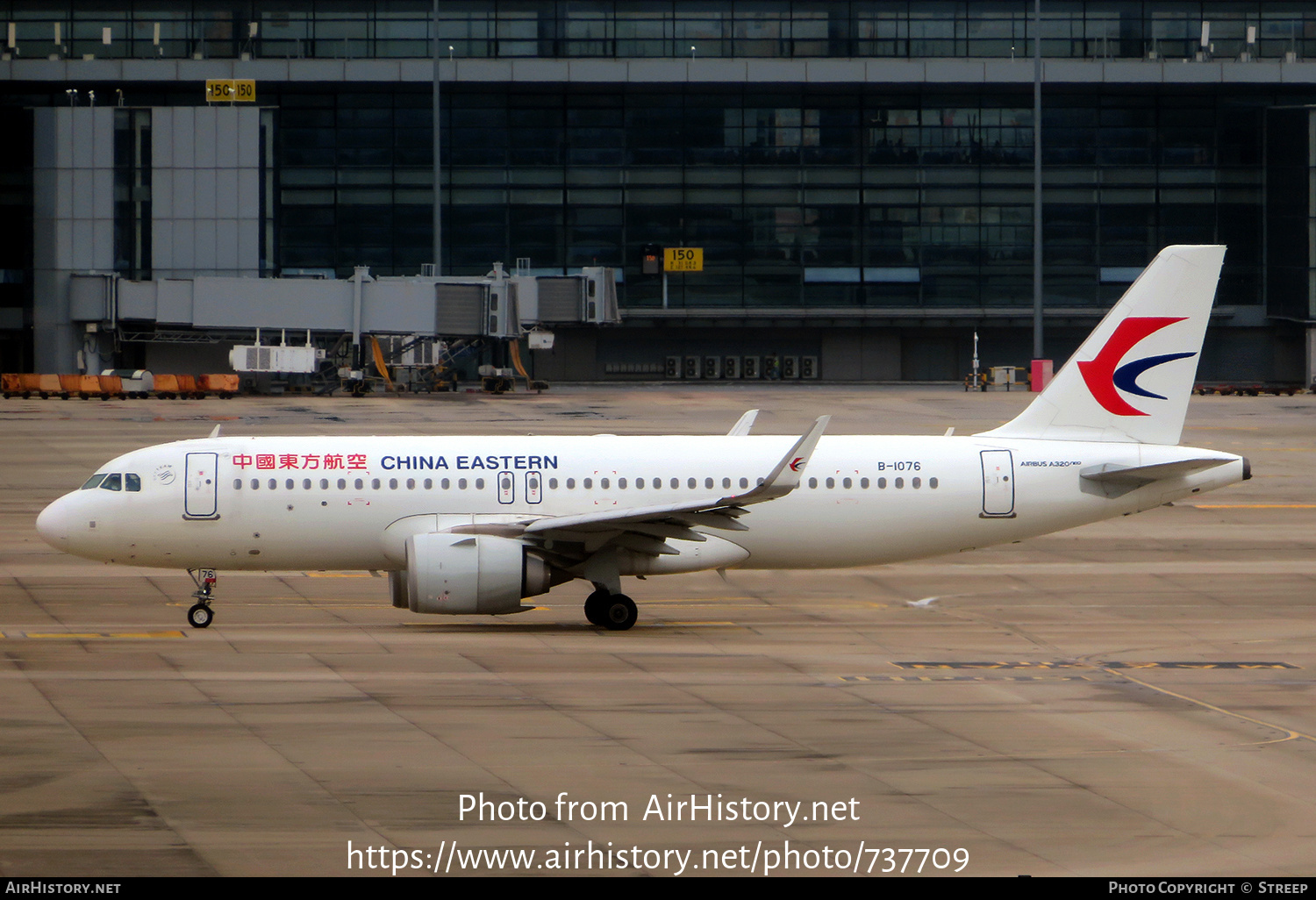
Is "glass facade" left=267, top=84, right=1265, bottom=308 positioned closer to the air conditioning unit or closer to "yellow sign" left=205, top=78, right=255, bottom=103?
"yellow sign" left=205, top=78, right=255, bottom=103

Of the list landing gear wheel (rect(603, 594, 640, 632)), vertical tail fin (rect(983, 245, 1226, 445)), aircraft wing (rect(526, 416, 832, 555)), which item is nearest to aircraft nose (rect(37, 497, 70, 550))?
aircraft wing (rect(526, 416, 832, 555))

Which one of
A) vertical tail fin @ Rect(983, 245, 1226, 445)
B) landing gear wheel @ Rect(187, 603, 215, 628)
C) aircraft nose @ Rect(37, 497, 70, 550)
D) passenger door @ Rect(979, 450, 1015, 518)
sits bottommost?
landing gear wheel @ Rect(187, 603, 215, 628)

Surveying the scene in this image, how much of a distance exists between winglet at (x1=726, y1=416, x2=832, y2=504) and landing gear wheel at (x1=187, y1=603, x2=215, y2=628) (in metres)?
9.86

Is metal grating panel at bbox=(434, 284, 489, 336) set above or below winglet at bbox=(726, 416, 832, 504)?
above

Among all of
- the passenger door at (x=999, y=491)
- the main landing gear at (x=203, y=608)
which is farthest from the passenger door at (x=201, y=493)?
the passenger door at (x=999, y=491)

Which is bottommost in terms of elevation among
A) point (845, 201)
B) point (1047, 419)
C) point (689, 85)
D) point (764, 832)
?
point (764, 832)

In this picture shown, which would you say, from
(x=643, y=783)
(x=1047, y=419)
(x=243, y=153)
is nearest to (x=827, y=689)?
(x=643, y=783)

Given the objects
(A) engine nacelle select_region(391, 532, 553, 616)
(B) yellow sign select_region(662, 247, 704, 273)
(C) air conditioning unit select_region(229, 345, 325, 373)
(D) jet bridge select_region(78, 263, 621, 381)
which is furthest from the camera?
(B) yellow sign select_region(662, 247, 704, 273)

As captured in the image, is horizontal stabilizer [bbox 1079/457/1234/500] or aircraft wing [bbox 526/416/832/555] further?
horizontal stabilizer [bbox 1079/457/1234/500]

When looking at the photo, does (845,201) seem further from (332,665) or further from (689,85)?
(332,665)

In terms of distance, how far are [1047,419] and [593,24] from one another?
86.2m

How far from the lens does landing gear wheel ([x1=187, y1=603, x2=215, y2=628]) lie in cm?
2869

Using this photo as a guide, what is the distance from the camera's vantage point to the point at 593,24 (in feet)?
364

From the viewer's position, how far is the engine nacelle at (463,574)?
27.1 metres
